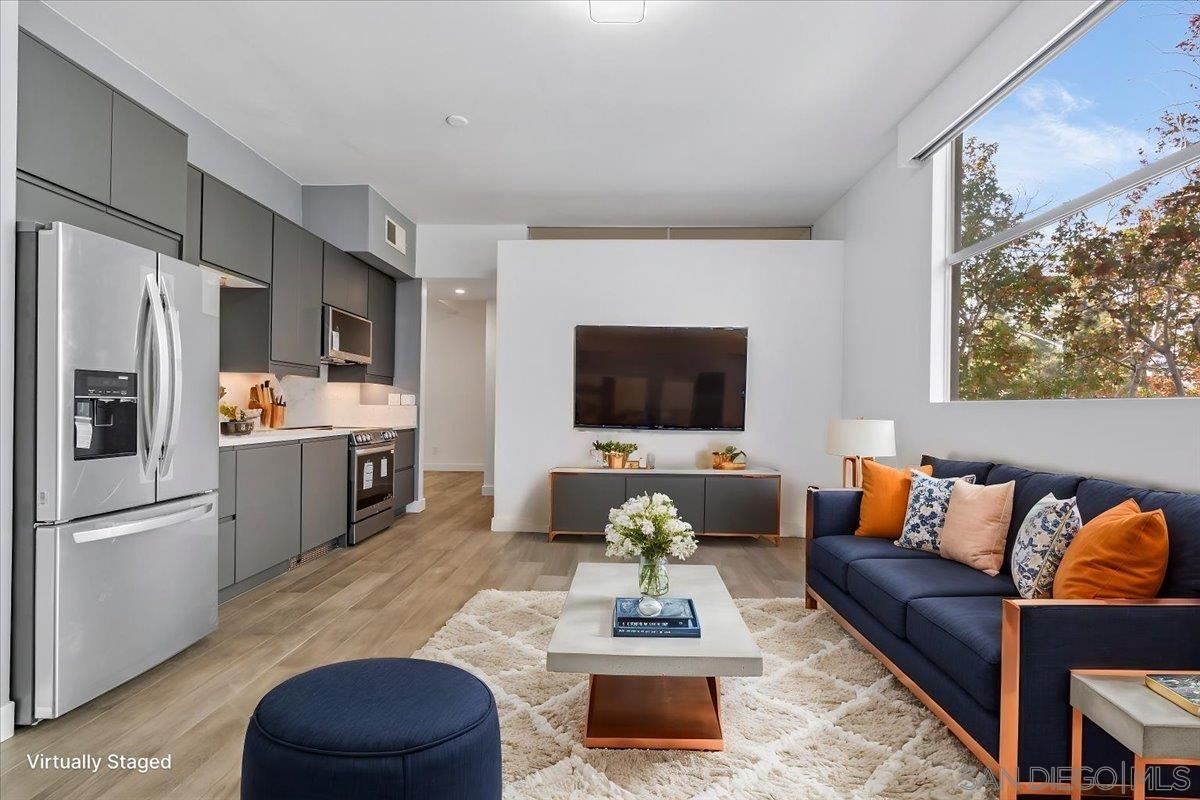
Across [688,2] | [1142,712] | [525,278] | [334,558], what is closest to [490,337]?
[525,278]

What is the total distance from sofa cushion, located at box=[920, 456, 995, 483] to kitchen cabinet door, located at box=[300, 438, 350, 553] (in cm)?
375

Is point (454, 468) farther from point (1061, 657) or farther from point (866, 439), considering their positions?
point (1061, 657)

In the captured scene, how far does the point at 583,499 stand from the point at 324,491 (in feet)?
6.25

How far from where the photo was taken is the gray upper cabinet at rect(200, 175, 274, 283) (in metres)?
3.67

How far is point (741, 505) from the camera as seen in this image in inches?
208

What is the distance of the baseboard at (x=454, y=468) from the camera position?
10078mm

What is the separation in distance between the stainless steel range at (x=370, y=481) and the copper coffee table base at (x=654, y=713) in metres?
3.18

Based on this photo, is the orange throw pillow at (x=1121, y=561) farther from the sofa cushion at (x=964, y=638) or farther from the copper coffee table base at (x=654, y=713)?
the copper coffee table base at (x=654, y=713)

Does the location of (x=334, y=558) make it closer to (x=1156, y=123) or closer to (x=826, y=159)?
(x=826, y=159)

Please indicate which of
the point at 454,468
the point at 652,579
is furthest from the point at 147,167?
the point at 454,468

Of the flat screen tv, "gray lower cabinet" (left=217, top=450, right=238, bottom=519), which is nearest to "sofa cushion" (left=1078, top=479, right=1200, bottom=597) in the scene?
the flat screen tv

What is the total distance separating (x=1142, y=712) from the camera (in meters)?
1.48

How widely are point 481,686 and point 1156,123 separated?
2944 millimetres

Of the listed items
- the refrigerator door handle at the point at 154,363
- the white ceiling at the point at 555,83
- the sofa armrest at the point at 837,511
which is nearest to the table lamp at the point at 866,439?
the sofa armrest at the point at 837,511
